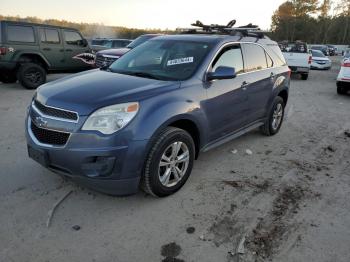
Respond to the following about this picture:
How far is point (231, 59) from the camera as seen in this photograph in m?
4.50

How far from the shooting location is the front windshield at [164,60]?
13.1ft

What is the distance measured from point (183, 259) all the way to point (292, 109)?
22.3 feet

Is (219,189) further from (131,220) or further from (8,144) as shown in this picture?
(8,144)

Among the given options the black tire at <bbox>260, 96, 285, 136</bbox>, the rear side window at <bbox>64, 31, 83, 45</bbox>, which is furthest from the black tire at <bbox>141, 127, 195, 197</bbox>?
the rear side window at <bbox>64, 31, 83, 45</bbox>

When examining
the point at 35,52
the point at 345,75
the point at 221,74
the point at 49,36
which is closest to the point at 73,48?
the point at 49,36

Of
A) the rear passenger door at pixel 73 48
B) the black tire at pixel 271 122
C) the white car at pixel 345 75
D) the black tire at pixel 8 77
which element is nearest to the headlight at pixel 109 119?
the black tire at pixel 271 122

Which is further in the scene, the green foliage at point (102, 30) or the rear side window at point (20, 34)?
the green foliage at point (102, 30)

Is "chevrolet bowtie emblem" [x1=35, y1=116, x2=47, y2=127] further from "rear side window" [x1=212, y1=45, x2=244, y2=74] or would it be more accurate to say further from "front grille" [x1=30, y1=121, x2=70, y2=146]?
"rear side window" [x1=212, y1=45, x2=244, y2=74]

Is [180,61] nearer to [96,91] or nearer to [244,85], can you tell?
[244,85]

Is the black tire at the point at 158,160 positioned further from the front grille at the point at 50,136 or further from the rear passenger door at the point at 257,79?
the rear passenger door at the point at 257,79

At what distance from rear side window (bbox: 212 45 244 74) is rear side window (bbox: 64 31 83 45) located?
26.9 ft

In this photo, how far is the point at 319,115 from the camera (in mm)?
8078

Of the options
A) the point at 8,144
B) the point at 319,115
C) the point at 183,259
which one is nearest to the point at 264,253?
the point at 183,259

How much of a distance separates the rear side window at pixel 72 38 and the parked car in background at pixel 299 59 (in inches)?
A: 370
